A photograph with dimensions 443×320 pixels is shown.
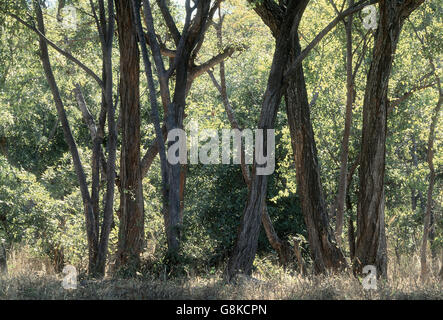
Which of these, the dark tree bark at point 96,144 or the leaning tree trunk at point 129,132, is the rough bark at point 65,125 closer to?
the dark tree bark at point 96,144

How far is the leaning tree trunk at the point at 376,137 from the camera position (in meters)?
10.2

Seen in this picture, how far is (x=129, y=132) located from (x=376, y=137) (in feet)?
14.6

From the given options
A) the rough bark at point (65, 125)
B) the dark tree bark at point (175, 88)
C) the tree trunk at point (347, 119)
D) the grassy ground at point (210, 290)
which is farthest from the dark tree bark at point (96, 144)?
the tree trunk at point (347, 119)

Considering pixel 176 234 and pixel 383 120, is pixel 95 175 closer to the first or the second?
pixel 176 234

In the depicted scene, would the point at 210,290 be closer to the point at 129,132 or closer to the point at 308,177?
the point at 308,177

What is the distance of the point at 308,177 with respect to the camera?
11.1 meters

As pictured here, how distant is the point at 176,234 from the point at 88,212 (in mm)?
4346

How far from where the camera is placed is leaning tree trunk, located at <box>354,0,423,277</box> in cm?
1025

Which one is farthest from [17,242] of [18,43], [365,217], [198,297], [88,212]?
[198,297]

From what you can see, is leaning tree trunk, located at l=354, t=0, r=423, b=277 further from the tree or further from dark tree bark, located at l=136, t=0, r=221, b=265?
the tree

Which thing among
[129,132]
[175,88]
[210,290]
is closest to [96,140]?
[129,132]

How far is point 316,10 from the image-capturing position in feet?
54.4

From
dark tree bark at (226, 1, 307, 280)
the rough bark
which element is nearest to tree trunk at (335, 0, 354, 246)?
dark tree bark at (226, 1, 307, 280)

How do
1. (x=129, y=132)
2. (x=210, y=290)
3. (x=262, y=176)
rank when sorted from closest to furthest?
(x=210, y=290), (x=262, y=176), (x=129, y=132)
